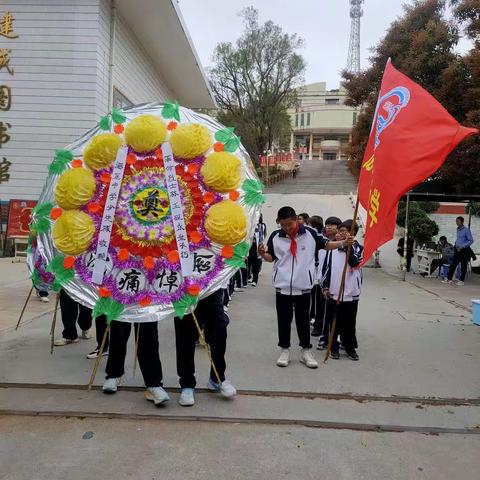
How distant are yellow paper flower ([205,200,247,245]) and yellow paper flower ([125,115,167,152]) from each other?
73 centimetres

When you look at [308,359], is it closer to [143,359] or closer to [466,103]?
[143,359]

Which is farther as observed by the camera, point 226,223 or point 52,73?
point 52,73

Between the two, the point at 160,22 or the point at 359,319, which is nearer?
the point at 359,319

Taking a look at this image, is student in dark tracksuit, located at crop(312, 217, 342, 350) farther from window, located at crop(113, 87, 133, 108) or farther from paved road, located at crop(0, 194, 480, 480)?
window, located at crop(113, 87, 133, 108)

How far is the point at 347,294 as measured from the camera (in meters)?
5.37

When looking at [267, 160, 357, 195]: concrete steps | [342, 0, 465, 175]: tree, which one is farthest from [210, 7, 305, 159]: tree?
[342, 0, 465, 175]: tree

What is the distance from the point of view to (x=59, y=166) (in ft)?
13.8

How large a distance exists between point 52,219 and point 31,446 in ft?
5.99

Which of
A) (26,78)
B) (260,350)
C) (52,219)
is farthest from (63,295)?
(26,78)

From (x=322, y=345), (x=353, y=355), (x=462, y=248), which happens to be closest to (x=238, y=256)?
(x=353, y=355)

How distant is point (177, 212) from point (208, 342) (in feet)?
3.88

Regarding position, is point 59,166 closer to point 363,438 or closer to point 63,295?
point 63,295

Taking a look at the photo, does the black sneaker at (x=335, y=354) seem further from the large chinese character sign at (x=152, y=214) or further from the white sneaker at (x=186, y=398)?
the large chinese character sign at (x=152, y=214)

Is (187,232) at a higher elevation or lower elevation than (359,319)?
higher
